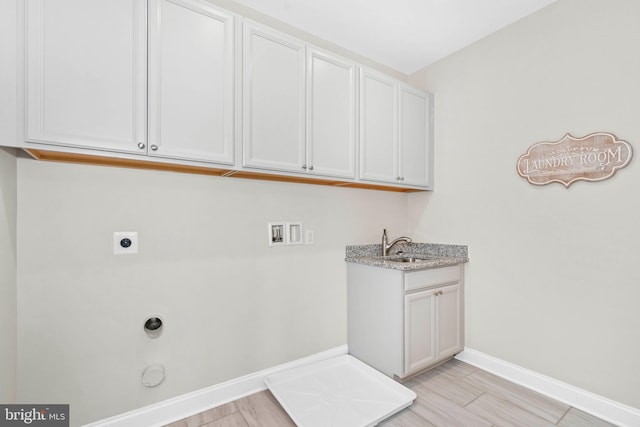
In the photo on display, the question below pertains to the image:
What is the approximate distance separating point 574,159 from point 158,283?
106 inches

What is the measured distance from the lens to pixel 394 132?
2.40m

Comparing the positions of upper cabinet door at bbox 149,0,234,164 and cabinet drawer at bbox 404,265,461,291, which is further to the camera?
cabinet drawer at bbox 404,265,461,291

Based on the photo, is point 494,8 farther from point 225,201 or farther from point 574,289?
point 225,201

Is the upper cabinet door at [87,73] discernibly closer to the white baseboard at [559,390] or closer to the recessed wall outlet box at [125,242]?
the recessed wall outlet box at [125,242]

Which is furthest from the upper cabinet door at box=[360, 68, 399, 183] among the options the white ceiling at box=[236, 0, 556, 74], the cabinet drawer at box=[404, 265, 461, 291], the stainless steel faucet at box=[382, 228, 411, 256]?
the cabinet drawer at box=[404, 265, 461, 291]

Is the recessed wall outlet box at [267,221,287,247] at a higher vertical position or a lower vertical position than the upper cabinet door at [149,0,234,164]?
lower

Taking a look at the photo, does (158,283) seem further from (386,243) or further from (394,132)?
(394,132)

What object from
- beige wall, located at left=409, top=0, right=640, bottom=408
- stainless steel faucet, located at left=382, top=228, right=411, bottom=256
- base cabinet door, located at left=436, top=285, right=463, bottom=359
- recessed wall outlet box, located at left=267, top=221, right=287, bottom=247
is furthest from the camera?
stainless steel faucet, located at left=382, top=228, right=411, bottom=256

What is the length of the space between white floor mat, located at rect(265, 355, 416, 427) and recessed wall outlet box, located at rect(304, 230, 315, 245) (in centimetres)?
94

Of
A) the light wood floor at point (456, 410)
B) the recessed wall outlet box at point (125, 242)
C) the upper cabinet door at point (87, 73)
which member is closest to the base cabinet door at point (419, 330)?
the light wood floor at point (456, 410)

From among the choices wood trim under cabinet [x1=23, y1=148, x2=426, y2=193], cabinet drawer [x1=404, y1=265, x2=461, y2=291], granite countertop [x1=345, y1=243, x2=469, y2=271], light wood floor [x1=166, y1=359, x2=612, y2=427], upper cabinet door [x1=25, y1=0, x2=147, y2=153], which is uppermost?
upper cabinet door [x1=25, y1=0, x2=147, y2=153]

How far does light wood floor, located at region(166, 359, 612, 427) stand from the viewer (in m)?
1.65

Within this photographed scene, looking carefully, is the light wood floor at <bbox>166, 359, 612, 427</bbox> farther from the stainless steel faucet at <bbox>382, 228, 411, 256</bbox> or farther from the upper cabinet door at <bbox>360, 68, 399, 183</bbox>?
the upper cabinet door at <bbox>360, 68, 399, 183</bbox>

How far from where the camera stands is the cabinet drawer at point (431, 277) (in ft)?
6.66
